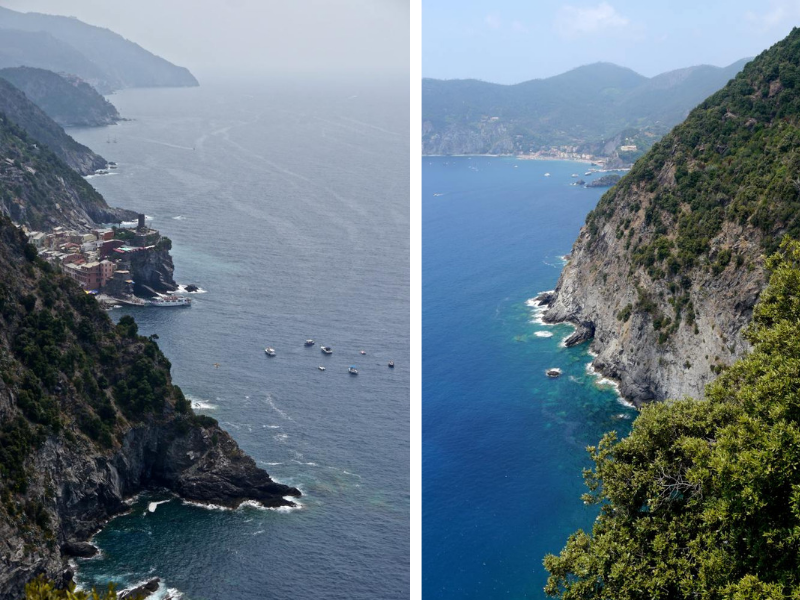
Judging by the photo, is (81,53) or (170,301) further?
(81,53)

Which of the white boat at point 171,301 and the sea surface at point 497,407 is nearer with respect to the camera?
the sea surface at point 497,407

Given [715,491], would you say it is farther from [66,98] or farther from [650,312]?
[66,98]

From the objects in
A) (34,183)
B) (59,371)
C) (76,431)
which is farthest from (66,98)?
(76,431)

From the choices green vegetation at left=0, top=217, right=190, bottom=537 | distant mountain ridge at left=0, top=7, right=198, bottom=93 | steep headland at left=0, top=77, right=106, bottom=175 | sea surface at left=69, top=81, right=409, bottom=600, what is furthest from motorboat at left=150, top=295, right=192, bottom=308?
steep headland at left=0, top=77, right=106, bottom=175

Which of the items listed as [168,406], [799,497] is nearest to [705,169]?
[168,406]

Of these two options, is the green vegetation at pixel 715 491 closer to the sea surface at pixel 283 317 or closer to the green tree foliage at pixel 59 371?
Result: the sea surface at pixel 283 317

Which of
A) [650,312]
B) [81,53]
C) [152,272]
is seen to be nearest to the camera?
[650,312]

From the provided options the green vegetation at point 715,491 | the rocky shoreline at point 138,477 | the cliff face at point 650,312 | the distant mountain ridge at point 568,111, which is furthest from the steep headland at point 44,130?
the green vegetation at point 715,491

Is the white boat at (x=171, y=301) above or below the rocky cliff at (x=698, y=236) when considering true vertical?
below

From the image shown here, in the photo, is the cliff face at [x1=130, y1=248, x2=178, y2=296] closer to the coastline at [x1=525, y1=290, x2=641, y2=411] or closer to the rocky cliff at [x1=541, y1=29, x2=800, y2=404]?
the coastline at [x1=525, y1=290, x2=641, y2=411]
